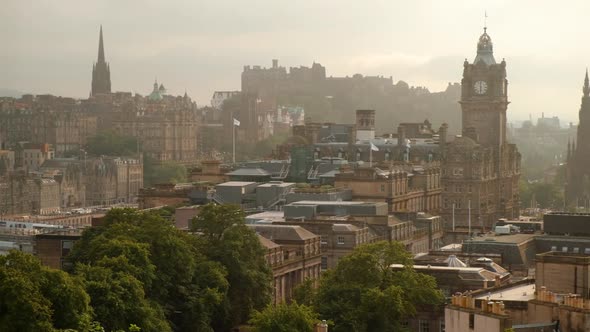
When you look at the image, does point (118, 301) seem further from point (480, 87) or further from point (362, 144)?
point (480, 87)

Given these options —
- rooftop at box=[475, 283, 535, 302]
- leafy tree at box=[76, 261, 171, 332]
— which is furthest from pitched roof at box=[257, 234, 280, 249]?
rooftop at box=[475, 283, 535, 302]

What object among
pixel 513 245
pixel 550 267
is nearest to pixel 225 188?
→ pixel 513 245

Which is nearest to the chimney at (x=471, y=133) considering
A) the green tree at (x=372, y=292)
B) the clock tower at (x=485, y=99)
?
the clock tower at (x=485, y=99)

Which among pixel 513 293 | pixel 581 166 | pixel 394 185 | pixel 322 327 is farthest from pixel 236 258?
pixel 581 166

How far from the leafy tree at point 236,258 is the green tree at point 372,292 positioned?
239 inches

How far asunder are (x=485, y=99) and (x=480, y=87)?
1452 mm

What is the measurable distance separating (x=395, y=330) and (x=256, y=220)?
1208 inches

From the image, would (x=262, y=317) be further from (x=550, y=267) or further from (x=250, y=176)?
(x=250, y=176)

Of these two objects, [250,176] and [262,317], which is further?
[250,176]

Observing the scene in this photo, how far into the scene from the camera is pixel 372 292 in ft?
206

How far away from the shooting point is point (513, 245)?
251 feet

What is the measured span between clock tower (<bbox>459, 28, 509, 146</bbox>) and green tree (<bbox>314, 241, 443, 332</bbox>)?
79.9m

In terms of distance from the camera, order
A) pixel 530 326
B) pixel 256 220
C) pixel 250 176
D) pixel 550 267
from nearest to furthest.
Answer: pixel 530 326 → pixel 550 267 → pixel 256 220 → pixel 250 176

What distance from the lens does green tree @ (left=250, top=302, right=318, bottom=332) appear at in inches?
2319
